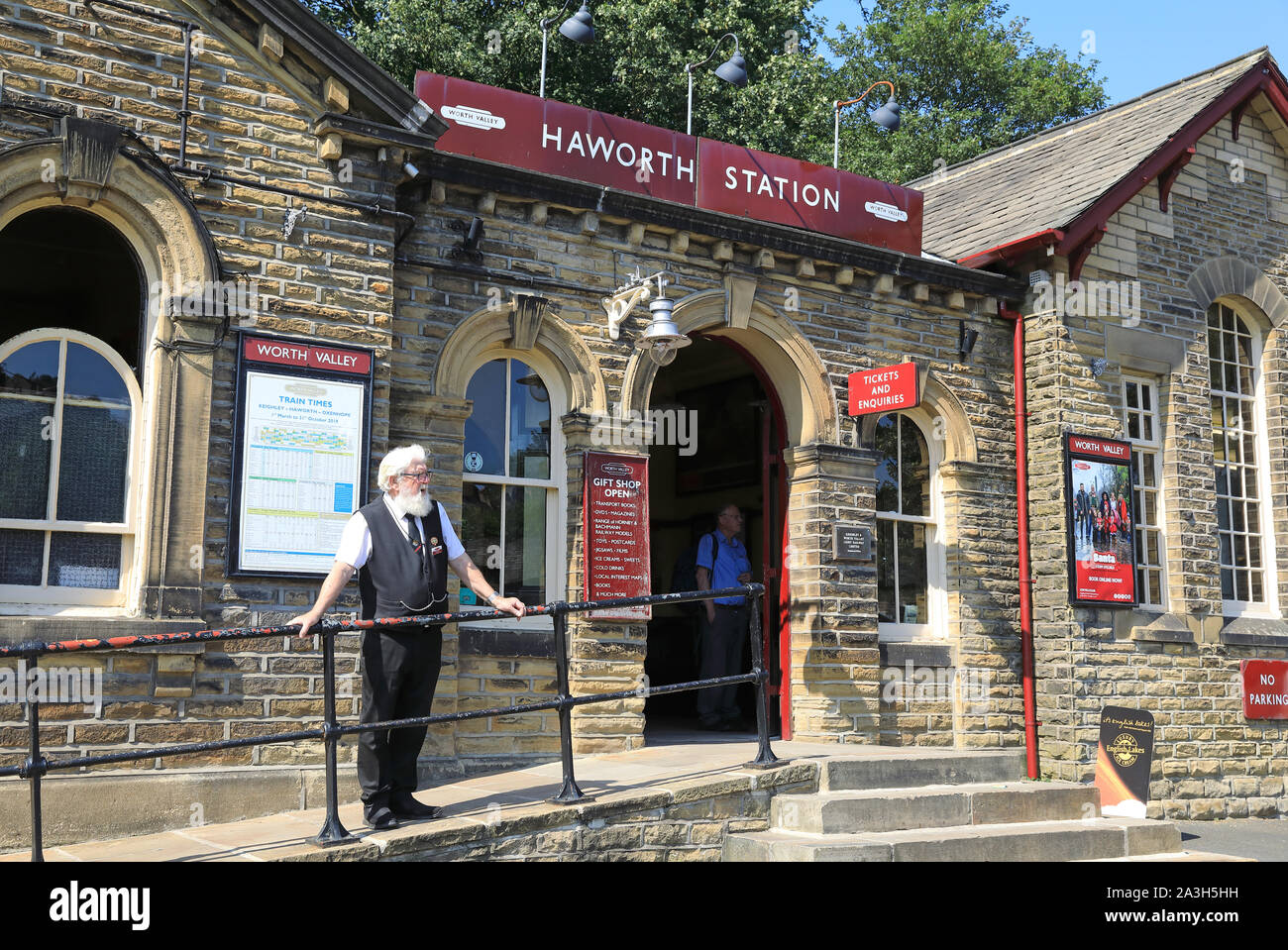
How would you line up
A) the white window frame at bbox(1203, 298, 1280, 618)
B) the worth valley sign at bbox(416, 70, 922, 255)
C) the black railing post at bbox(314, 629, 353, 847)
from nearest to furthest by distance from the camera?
the black railing post at bbox(314, 629, 353, 847)
the worth valley sign at bbox(416, 70, 922, 255)
the white window frame at bbox(1203, 298, 1280, 618)

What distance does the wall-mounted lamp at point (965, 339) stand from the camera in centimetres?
1131

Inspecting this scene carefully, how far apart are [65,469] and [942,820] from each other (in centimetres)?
545

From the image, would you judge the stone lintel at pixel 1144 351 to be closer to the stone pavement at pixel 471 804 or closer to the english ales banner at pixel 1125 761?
the english ales banner at pixel 1125 761

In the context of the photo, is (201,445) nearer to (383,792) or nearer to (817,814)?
(383,792)

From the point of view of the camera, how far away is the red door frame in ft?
33.7

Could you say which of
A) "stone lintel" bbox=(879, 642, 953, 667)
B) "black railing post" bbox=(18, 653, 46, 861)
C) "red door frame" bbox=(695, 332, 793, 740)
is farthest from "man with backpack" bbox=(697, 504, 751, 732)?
"black railing post" bbox=(18, 653, 46, 861)

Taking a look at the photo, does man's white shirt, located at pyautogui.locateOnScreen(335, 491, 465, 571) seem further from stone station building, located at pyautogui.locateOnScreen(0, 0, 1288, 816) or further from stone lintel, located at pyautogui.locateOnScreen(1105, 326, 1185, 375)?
stone lintel, located at pyautogui.locateOnScreen(1105, 326, 1185, 375)

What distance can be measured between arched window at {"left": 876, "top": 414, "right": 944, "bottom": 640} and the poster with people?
1.20 meters

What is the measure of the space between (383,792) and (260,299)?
316cm

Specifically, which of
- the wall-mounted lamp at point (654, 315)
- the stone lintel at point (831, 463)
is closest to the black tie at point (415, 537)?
the wall-mounted lamp at point (654, 315)

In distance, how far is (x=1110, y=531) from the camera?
37.1 ft

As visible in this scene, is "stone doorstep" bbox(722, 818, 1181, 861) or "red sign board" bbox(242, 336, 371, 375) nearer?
"stone doorstep" bbox(722, 818, 1181, 861)

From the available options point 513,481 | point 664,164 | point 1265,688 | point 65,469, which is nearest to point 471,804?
point 65,469

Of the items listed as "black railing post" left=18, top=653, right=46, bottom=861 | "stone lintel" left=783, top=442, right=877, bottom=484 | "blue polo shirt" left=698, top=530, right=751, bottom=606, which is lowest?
"black railing post" left=18, top=653, right=46, bottom=861
